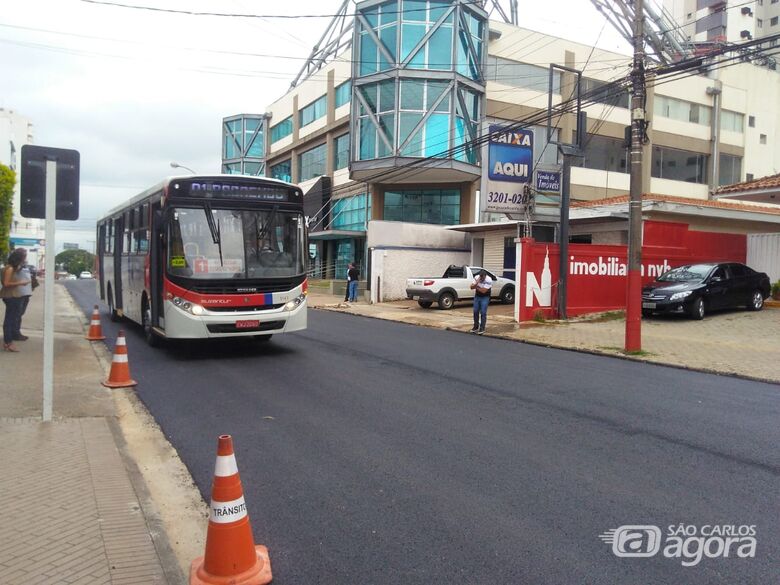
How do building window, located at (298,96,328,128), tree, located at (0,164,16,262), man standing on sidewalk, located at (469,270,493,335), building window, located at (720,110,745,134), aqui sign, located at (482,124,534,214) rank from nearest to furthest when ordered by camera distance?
1. man standing on sidewalk, located at (469,270,493,335)
2. aqui sign, located at (482,124,534,214)
3. tree, located at (0,164,16,262)
4. building window, located at (298,96,328,128)
5. building window, located at (720,110,745,134)

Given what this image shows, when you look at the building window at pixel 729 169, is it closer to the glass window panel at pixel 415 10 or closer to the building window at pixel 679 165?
the building window at pixel 679 165

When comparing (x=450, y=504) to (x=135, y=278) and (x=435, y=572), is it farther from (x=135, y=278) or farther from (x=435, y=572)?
(x=135, y=278)

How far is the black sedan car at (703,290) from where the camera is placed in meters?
17.0

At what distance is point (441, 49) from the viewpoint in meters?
31.6

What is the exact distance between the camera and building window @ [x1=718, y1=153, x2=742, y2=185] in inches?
1757

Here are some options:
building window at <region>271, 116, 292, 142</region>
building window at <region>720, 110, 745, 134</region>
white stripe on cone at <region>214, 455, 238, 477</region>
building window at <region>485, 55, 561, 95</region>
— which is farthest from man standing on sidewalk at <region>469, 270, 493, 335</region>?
building window at <region>720, 110, 745, 134</region>

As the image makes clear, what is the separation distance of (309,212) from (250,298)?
1272 inches

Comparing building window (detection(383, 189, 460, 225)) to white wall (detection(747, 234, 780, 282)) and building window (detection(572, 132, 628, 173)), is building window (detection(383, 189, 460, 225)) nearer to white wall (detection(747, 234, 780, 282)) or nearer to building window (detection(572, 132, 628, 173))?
building window (detection(572, 132, 628, 173))

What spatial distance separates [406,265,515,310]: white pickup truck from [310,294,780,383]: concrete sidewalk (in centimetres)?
136

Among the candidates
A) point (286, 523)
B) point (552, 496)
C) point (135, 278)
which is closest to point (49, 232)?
point (286, 523)

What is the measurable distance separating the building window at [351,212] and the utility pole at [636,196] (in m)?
24.3

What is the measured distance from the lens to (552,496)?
4594 millimetres

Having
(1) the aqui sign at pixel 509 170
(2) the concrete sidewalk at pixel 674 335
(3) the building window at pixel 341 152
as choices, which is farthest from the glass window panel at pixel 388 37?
(2) the concrete sidewalk at pixel 674 335

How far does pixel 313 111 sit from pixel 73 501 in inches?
1697
